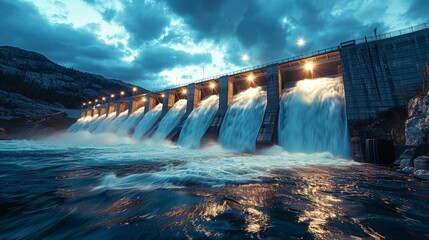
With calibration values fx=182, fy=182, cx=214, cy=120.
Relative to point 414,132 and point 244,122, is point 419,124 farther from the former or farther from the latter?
point 244,122

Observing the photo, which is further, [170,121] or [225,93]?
[170,121]

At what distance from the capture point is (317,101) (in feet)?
53.1

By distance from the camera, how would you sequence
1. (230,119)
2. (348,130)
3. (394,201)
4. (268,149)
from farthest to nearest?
(230,119), (268,149), (348,130), (394,201)

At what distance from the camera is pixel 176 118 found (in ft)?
92.5

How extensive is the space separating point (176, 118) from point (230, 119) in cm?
1066

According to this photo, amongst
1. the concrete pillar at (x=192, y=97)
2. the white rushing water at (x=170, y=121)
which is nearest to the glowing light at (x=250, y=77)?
the concrete pillar at (x=192, y=97)

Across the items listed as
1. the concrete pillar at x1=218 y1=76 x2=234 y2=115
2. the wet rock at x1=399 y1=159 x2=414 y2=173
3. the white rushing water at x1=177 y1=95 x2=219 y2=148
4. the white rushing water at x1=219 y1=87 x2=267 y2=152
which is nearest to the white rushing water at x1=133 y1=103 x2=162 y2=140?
the white rushing water at x1=177 y1=95 x2=219 y2=148

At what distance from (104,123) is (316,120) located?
46547 millimetres

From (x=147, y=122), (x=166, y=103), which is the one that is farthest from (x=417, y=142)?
(x=147, y=122)

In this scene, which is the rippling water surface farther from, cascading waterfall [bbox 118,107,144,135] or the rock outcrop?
cascading waterfall [bbox 118,107,144,135]

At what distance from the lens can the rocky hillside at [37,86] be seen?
66.1m

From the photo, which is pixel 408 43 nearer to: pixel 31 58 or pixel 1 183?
pixel 1 183

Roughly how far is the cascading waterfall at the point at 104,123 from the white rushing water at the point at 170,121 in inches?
822

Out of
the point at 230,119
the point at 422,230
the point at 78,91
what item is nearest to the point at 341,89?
the point at 230,119
